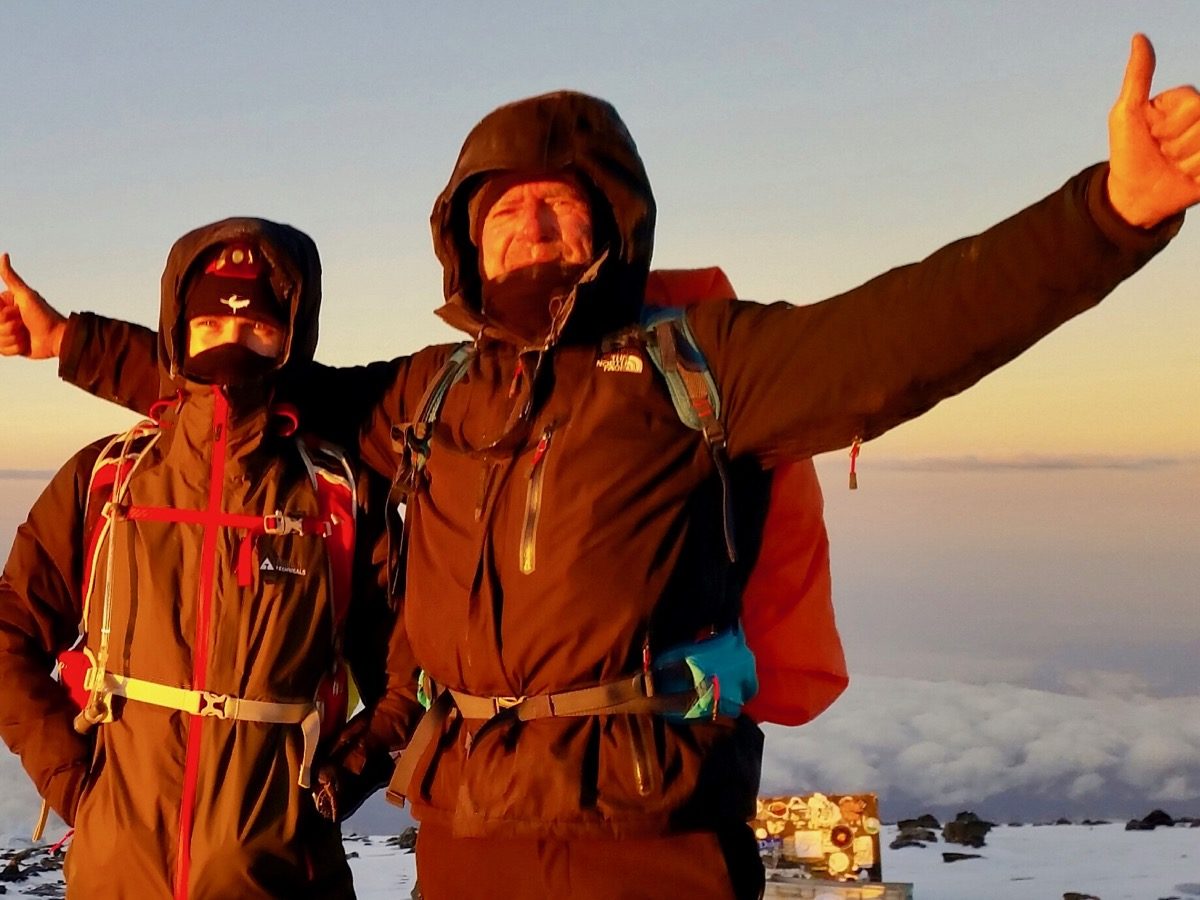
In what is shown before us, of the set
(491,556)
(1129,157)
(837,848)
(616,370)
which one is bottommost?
(837,848)

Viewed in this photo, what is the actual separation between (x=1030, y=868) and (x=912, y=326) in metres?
7.59

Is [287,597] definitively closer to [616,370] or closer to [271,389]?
[271,389]

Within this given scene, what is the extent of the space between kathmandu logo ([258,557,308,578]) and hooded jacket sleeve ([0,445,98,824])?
0.64 metres

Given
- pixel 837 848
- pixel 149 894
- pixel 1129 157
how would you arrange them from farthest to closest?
pixel 837 848
pixel 149 894
pixel 1129 157

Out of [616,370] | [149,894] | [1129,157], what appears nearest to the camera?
[1129,157]

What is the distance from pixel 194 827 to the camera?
3.25m

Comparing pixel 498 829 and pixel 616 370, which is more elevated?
pixel 616 370

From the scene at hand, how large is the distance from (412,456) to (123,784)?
47.4 inches

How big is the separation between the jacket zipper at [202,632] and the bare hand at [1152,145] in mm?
2313

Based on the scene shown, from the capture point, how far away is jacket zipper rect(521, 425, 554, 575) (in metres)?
2.67

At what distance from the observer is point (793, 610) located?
10.1ft

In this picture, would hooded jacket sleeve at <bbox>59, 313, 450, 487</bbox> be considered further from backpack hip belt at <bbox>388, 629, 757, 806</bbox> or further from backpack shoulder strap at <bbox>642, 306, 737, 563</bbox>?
backpack hip belt at <bbox>388, 629, 757, 806</bbox>

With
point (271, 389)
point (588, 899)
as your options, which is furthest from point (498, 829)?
point (271, 389)

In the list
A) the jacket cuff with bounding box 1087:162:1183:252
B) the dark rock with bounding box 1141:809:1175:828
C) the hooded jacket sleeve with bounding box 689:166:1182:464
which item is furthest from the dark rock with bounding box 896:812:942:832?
the jacket cuff with bounding box 1087:162:1183:252
